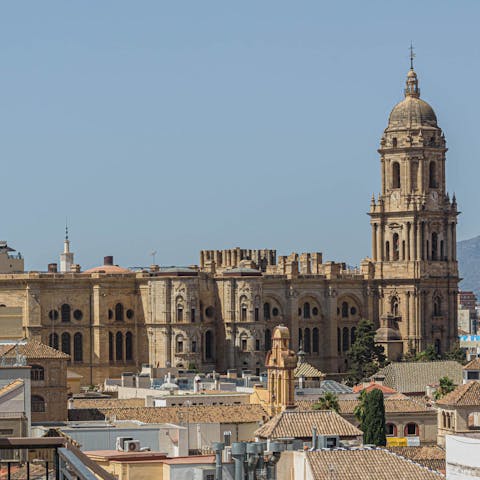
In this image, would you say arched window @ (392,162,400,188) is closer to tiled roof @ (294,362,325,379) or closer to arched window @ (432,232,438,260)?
arched window @ (432,232,438,260)

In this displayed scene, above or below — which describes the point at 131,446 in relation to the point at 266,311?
below

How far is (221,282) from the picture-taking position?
490ft

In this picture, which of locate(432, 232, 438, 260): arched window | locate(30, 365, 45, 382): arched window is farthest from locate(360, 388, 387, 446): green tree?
locate(432, 232, 438, 260): arched window

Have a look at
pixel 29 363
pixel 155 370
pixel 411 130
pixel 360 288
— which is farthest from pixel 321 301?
pixel 29 363

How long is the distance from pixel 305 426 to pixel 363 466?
20.0 metres

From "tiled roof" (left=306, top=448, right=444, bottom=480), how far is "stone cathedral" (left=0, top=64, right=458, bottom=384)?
84.3 m

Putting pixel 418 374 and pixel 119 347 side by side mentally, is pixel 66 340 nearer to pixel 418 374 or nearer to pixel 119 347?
pixel 119 347

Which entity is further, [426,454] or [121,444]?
[426,454]

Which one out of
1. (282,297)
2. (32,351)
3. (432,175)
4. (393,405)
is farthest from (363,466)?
(432,175)

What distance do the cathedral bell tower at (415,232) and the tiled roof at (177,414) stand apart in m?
73.6

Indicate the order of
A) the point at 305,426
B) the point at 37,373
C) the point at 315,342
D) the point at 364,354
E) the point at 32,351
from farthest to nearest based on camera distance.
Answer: the point at 315,342 → the point at 364,354 → the point at 32,351 → the point at 37,373 → the point at 305,426

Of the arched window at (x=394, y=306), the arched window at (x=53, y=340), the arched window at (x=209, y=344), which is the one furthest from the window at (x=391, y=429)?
the arched window at (x=394, y=306)

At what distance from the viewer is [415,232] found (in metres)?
160

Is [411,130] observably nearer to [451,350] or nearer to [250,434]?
[451,350]
